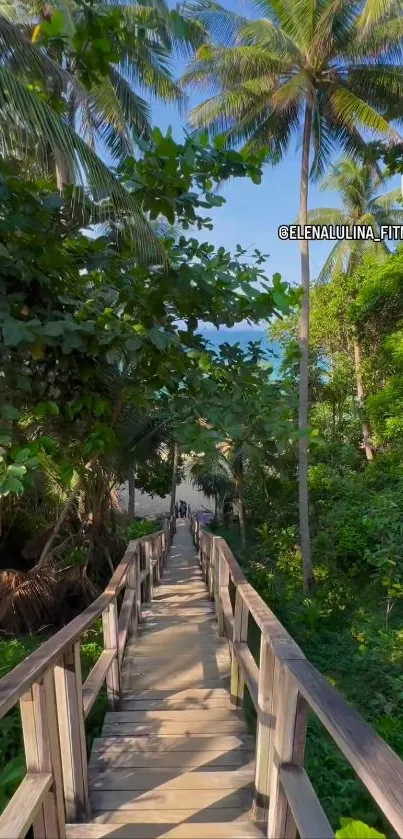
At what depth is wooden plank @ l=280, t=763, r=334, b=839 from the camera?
3.92 ft

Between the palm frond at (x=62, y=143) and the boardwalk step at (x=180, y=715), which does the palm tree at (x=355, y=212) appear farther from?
the boardwalk step at (x=180, y=715)

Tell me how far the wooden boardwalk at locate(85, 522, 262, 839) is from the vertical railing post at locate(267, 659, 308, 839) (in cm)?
35

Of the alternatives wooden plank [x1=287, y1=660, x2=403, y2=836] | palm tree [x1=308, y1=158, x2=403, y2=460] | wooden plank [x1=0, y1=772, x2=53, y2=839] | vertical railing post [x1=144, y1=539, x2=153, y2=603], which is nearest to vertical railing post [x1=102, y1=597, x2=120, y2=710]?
wooden plank [x1=0, y1=772, x2=53, y2=839]

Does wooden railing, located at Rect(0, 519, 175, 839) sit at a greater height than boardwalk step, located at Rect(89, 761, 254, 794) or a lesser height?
greater

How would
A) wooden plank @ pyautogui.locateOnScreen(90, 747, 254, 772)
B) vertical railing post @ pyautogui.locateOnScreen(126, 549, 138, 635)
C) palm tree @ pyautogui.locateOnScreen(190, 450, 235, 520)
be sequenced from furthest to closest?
palm tree @ pyautogui.locateOnScreen(190, 450, 235, 520) → vertical railing post @ pyautogui.locateOnScreen(126, 549, 138, 635) → wooden plank @ pyautogui.locateOnScreen(90, 747, 254, 772)

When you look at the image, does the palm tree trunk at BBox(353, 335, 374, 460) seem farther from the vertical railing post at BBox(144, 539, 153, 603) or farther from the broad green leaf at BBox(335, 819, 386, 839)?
the broad green leaf at BBox(335, 819, 386, 839)

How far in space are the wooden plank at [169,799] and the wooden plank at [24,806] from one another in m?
0.73

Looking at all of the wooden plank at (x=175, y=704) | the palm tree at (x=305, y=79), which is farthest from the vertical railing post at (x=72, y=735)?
the palm tree at (x=305, y=79)

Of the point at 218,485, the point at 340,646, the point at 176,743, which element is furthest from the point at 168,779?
the point at 218,485

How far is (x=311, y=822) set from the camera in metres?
1.23

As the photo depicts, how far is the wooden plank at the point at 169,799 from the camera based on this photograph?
81.8 inches

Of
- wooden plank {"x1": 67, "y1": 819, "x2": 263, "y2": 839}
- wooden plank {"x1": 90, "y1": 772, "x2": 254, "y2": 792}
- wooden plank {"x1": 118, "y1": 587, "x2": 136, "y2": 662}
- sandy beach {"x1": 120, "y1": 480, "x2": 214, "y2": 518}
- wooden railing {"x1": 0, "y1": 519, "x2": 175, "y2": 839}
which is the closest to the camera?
wooden railing {"x1": 0, "y1": 519, "x2": 175, "y2": 839}

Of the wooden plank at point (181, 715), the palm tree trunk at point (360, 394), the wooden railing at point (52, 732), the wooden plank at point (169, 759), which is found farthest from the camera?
the palm tree trunk at point (360, 394)

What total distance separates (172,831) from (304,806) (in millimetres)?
897
